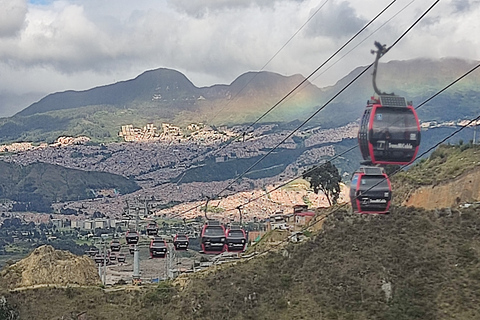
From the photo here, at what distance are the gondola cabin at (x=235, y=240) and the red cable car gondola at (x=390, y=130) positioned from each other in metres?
15.8

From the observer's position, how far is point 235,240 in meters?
36.2

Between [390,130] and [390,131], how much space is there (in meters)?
0.03

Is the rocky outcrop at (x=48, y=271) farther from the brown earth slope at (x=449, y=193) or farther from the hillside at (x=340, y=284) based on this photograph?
the brown earth slope at (x=449, y=193)

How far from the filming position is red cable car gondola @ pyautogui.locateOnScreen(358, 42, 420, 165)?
69.2ft

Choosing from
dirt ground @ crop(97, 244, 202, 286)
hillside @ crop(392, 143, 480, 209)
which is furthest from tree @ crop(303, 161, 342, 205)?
dirt ground @ crop(97, 244, 202, 286)

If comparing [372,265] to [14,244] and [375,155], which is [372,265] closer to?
[375,155]

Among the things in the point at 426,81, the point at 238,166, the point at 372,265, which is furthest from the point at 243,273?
the point at 238,166

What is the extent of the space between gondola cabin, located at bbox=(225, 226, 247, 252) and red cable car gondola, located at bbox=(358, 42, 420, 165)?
15827 millimetres

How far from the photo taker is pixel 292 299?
36.4 meters

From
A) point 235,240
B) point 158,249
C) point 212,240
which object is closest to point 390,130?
point 235,240

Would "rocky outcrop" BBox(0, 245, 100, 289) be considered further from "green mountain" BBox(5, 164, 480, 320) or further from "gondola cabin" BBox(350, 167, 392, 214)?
"gondola cabin" BBox(350, 167, 392, 214)

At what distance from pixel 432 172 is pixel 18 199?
159 meters

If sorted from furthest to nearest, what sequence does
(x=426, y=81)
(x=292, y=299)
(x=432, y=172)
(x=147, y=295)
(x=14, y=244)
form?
(x=14, y=244)
(x=426, y=81)
(x=432, y=172)
(x=147, y=295)
(x=292, y=299)

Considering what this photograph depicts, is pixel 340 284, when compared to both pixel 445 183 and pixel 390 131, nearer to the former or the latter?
pixel 390 131
